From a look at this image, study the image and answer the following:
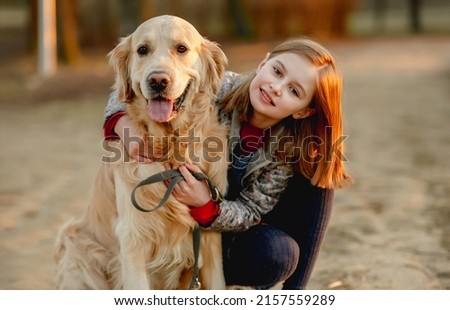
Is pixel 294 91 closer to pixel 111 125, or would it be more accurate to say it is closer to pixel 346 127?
pixel 111 125

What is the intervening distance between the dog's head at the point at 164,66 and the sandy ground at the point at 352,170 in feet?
3.93

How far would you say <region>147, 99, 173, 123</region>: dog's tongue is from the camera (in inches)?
107

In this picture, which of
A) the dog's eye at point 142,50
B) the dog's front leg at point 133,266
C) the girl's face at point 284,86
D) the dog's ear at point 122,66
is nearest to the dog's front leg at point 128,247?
the dog's front leg at point 133,266

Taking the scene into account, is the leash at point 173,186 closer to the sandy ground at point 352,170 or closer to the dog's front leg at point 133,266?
the dog's front leg at point 133,266

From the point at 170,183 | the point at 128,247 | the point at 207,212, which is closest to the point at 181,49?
the point at 170,183

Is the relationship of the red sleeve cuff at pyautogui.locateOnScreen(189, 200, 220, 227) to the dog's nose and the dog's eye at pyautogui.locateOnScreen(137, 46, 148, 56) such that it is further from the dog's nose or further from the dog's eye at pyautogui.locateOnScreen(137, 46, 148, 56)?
the dog's eye at pyautogui.locateOnScreen(137, 46, 148, 56)

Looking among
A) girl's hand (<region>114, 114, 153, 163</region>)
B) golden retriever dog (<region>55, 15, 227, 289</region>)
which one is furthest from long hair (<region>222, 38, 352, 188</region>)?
girl's hand (<region>114, 114, 153, 163</region>)

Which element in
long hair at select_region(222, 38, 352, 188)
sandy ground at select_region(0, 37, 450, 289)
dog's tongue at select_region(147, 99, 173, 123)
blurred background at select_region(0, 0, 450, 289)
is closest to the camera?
dog's tongue at select_region(147, 99, 173, 123)

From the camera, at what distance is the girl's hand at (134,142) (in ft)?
9.34

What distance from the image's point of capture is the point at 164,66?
268 cm

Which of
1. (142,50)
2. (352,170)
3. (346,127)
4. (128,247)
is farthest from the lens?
(346,127)

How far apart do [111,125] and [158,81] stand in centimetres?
44

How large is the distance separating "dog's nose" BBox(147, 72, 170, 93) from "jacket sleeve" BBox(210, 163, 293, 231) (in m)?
0.54

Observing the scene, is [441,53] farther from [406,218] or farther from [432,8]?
[432,8]
